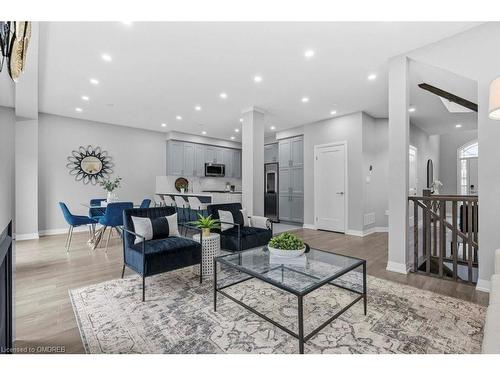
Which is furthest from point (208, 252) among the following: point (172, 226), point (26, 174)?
point (26, 174)

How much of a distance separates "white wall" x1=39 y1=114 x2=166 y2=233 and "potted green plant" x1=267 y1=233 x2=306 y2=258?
5724 mm

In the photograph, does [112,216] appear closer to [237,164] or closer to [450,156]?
[237,164]

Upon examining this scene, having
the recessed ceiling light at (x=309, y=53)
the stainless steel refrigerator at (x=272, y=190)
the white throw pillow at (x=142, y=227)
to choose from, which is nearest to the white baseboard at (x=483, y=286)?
the recessed ceiling light at (x=309, y=53)

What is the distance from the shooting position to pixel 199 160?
7.88 metres

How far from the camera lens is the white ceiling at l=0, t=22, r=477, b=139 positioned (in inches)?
102

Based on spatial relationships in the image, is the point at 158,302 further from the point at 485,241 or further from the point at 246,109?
the point at 246,109

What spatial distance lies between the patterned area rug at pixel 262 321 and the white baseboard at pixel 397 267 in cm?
52

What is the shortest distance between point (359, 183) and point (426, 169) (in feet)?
12.8

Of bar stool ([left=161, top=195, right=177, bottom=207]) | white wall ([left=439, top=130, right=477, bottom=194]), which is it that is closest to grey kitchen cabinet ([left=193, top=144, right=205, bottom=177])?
bar stool ([left=161, top=195, right=177, bottom=207])

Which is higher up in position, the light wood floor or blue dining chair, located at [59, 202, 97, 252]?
blue dining chair, located at [59, 202, 97, 252]

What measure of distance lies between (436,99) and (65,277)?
6.64 metres

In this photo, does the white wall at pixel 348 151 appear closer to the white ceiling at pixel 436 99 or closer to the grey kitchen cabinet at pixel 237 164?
the white ceiling at pixel 436 99

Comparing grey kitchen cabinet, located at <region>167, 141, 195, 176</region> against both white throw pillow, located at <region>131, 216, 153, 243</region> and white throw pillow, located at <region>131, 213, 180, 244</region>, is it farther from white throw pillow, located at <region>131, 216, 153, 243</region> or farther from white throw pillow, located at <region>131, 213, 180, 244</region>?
white throw pillow, located at <region>131, 216, 153, 243</region>
